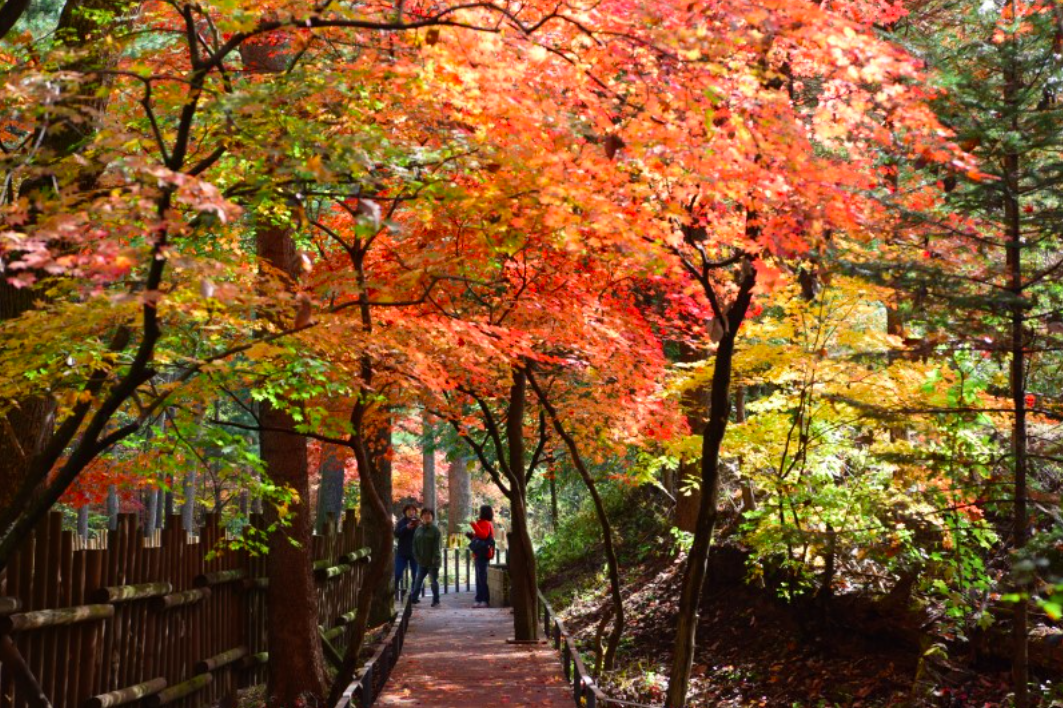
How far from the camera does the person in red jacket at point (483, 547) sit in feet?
73.2

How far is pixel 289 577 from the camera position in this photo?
12398 millimetres

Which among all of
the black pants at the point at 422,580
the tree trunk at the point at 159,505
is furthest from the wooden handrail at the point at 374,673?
the tree trunk at the point at 159,505

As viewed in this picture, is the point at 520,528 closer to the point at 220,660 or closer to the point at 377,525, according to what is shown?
the point at 377,525

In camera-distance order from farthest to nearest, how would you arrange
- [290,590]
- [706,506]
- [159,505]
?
1. [159,505]
2. [290,590]
3. [706,506]

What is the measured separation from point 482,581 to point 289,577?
459 inches

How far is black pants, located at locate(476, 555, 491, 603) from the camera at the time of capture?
23266 millimetres

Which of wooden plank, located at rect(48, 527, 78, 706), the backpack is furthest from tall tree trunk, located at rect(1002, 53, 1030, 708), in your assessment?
the backpack

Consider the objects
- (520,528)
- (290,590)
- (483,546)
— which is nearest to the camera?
(290,590)

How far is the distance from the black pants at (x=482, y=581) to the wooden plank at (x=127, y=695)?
46.8 ft

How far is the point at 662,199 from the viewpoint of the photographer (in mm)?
9031

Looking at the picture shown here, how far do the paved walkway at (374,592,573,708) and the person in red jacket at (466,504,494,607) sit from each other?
9.79 feet

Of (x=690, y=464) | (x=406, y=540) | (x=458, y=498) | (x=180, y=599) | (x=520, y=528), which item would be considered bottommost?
(x=180, y=599)

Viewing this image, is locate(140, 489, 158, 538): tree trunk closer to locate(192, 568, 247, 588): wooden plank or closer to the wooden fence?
the wooden fence

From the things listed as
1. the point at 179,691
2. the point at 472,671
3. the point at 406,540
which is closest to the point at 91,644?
the point at 179,691
